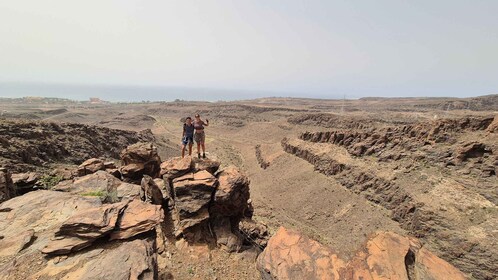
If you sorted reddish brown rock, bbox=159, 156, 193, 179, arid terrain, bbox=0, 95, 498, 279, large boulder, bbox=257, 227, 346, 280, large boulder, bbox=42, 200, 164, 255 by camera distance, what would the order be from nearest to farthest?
large boulder, bbox=257, 227, 346, 280 → large boulder, bbox=42, 200, 164, 255 → reddish brown rock, bbox=159, 156, 193, 179 → arid terrain, bbox=0, 95, 498, 279

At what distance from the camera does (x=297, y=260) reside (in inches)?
310

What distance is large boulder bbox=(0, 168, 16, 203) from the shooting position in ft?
38.8

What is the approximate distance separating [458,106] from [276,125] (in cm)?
6937

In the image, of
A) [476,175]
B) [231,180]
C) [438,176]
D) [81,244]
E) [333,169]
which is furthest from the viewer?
[333,169]

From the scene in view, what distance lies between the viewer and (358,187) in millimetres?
25969

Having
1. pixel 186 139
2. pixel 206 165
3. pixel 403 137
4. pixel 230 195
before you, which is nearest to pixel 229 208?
pixel 230 195

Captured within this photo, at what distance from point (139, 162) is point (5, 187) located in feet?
23.1

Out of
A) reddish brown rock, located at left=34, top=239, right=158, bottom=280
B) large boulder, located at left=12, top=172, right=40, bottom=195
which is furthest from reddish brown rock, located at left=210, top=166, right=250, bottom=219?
large boulder, located at left=12, top=172, right=40, bottom=195

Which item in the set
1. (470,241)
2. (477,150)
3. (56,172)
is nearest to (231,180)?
(56,172)

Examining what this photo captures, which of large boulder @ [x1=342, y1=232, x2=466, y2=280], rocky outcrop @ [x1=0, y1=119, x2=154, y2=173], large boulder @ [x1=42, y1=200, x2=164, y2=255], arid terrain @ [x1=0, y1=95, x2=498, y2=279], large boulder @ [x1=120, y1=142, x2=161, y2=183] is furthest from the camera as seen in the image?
rocky outcrop @ [x1=0, y1=119, x2=154, y2=173]

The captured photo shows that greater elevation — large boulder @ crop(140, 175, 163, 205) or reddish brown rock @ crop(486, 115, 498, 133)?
reddish brown rock @ crop(486, 115, 498, 133)

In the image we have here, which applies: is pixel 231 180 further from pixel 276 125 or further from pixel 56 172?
pixel 276 125

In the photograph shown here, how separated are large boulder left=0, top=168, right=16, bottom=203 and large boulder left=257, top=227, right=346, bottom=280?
12.3 meters

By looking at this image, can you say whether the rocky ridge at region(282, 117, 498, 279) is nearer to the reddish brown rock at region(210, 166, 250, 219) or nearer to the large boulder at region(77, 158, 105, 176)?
the reddish brown rock at region(210, 166, 250, 219)
